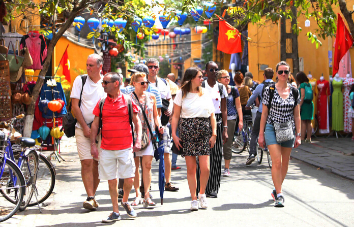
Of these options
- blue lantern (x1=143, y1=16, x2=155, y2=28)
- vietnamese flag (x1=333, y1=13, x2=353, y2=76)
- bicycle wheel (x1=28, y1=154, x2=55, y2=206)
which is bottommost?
bicycle wheel (x1=28, y1=154, x2=55, y2=206)

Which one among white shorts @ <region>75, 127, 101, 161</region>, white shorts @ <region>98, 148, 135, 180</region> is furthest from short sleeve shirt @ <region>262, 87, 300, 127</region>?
white shorts @ <region>75, 127, 101, 161</region>

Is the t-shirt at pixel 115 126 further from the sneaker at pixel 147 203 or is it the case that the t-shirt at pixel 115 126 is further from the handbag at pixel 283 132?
the handbag at pixel 283 132

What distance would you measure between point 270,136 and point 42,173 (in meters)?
3.24

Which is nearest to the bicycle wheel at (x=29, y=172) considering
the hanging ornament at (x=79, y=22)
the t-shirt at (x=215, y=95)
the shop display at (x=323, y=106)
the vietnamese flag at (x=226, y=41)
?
the t-shirt at (x=215, y=95)

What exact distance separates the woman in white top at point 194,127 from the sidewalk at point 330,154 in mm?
3500

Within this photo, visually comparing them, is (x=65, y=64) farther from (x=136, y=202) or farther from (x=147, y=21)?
(x=136, y=202)

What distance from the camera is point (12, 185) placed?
587cm

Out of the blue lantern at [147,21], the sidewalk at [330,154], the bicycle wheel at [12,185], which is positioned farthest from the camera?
the blue lantern at [147,21]

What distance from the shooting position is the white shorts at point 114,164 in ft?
18.4

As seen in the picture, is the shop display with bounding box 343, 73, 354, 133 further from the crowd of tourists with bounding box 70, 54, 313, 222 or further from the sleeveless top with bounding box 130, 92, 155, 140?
the sleeveless top with bounding box 130, 92, 155, 140

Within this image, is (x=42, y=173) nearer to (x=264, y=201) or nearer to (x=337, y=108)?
(x=264, y=201)

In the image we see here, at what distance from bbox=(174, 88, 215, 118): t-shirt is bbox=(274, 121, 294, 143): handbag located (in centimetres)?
94

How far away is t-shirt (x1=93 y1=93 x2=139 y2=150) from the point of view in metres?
5.59

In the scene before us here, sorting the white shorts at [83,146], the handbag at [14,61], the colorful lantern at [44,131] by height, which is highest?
the handbag at [14,61]
